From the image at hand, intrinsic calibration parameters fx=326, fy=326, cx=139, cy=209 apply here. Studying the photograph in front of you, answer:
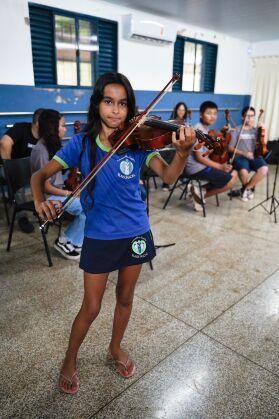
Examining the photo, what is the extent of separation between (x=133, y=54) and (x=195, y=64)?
1.81m

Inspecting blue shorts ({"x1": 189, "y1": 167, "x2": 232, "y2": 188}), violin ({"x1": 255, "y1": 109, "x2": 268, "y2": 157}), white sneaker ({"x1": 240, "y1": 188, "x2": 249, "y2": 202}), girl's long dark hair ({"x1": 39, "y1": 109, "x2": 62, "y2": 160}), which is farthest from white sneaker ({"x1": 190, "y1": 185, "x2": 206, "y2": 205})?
girl's long dark hair ({"x1": 39, "y1": 109, "x2": 62, "y2": 160})

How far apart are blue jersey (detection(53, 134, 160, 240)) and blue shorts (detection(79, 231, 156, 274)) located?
2 cm

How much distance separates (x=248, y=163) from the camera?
434cm

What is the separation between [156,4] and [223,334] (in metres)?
4.26

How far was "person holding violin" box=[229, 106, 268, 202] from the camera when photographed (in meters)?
4.23

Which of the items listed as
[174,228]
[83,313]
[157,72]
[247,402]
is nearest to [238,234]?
[174,228]

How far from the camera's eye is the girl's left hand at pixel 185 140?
1110mm

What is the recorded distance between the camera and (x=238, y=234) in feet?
10.4

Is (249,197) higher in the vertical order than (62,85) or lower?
lower

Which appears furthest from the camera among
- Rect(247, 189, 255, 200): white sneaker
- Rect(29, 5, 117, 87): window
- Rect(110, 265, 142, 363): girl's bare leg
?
Rect(247, 189, 255, 200): white sneaker

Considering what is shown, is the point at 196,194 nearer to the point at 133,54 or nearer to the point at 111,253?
the point at 133,54

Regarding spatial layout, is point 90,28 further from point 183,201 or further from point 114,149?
point 114,149

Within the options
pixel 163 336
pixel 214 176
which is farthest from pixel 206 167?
pixel 163 336

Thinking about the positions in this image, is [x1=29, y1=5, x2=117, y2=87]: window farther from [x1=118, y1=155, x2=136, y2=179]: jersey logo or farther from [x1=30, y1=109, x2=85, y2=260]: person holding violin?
[x1=118, y1=155, x2=136, y2=179]: jersey logo
